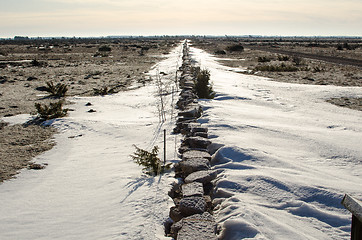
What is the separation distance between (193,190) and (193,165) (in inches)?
24.2

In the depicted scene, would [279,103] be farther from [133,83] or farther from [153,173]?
[133,83]

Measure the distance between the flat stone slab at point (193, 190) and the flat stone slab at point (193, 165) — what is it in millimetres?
437

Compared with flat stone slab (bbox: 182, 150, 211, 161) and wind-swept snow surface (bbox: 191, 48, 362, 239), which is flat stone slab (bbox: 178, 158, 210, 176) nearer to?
flat stone slab (bbox: 182, 150, 211, 161)

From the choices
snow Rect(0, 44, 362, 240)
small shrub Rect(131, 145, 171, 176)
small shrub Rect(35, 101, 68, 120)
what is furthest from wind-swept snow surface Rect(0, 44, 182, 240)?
small shrub Rect(35, 101, 68, 120)

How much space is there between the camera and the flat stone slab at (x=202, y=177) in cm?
329

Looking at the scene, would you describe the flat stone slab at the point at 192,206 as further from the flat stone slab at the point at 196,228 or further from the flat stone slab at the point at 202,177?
the flat stone slab at the point at 202,177

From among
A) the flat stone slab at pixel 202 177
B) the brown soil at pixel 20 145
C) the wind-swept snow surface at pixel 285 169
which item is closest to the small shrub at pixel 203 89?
the wind-swept snow surface at pixel 285 169

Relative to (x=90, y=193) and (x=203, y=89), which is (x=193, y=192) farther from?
(x=203, y=89)

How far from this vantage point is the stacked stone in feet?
7.95

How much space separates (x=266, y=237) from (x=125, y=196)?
5.10 ft

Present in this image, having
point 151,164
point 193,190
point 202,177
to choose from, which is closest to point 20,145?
point 151,164

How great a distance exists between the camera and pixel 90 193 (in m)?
3.40

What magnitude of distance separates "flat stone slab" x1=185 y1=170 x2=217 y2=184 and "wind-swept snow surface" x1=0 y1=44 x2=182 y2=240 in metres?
0.30

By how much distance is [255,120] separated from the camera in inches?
240
